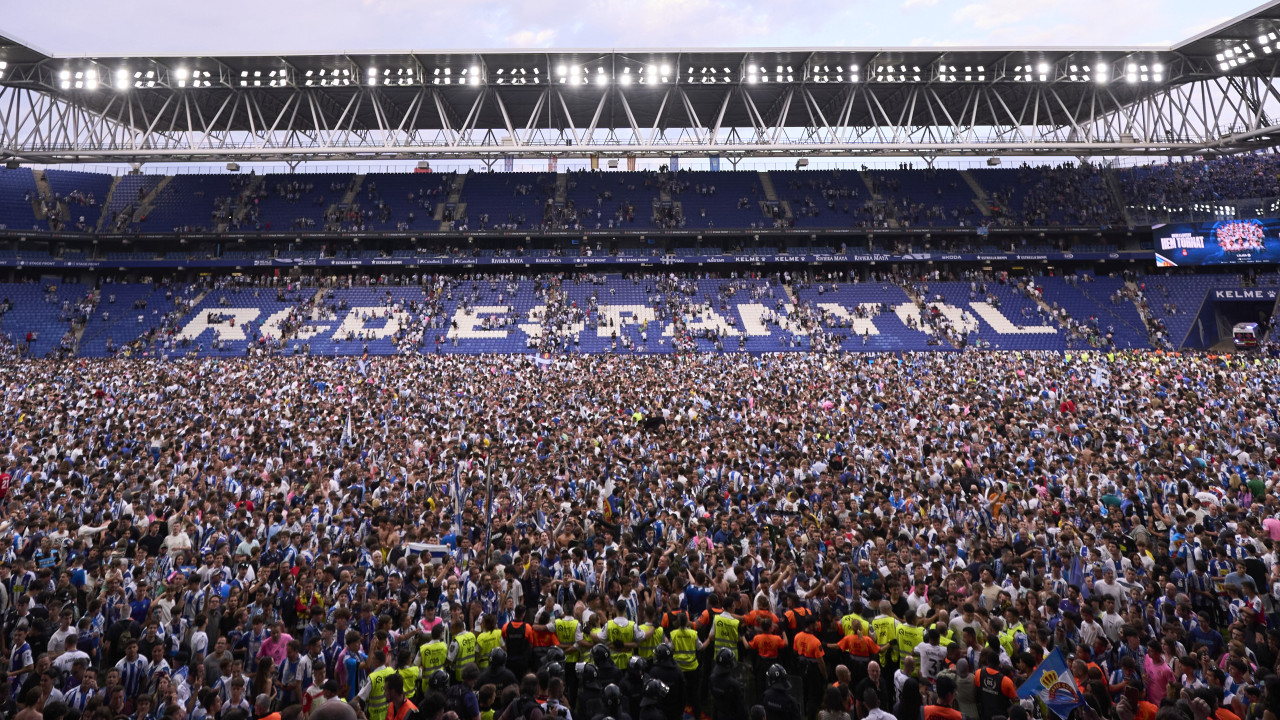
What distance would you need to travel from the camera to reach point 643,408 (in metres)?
20.9

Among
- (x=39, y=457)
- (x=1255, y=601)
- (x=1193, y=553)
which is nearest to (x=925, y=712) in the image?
(x=1255, y=601)

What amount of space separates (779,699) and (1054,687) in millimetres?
2495

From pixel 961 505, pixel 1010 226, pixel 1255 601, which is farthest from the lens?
pixel 1010 226

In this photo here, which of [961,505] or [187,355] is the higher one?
[187,355]

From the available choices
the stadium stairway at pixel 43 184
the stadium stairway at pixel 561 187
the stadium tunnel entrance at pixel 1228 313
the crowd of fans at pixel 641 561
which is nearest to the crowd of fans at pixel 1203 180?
the stadium tunnel entrance at pixel 1228 313

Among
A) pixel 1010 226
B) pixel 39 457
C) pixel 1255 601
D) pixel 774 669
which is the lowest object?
pixel 1255 601

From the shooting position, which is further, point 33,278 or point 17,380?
point 33,278

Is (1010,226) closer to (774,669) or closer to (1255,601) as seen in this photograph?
(1255,601)

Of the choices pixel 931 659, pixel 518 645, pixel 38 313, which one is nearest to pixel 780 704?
pixel 931 659

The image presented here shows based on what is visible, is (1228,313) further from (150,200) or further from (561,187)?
(150,200)

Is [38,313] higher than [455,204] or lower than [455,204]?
lower

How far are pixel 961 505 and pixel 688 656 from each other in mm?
7213

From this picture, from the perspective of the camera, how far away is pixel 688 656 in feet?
23.0

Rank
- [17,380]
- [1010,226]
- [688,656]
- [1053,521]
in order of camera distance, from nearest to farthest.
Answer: [688,656]
[1053,521]
[17,380]
[1010,226]
